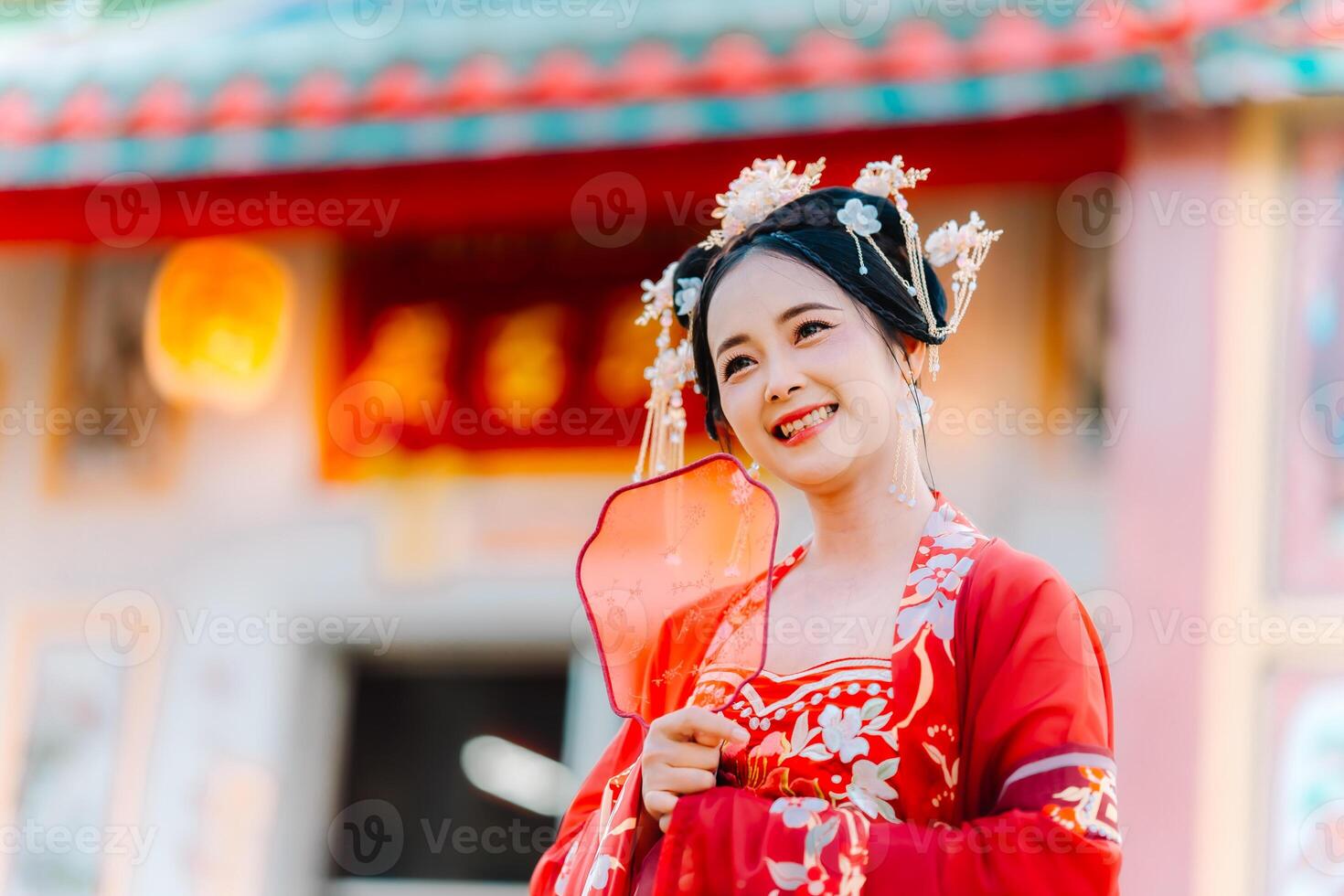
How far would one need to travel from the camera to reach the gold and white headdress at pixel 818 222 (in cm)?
200

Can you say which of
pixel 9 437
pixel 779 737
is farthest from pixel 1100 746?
pixel 9 437

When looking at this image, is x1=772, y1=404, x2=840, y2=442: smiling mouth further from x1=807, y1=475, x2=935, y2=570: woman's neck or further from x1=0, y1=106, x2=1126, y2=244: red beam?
x1=0, y1=106, x2=1126, y2=244: red beam

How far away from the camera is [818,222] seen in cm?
200

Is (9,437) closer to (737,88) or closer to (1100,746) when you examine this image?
(737,88)

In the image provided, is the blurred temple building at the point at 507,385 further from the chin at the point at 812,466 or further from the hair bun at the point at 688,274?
the chin at the point at 812,466

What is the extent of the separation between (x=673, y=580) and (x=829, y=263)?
0.42 meters

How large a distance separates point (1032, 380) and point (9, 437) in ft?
9.66

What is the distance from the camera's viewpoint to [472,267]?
179 inches

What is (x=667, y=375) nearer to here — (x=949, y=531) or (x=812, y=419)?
(x=812, y=419)

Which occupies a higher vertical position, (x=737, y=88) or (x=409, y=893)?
(x=737, y=88)

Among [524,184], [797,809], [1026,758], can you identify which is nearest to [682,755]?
[797,809]

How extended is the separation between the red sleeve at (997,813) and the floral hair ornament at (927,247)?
41 cm

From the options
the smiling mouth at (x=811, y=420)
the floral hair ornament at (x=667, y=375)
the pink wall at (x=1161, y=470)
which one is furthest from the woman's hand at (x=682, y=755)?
the pink wall at (x=1161, y=470)

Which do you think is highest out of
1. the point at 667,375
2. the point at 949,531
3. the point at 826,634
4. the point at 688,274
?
the point at 688,274
